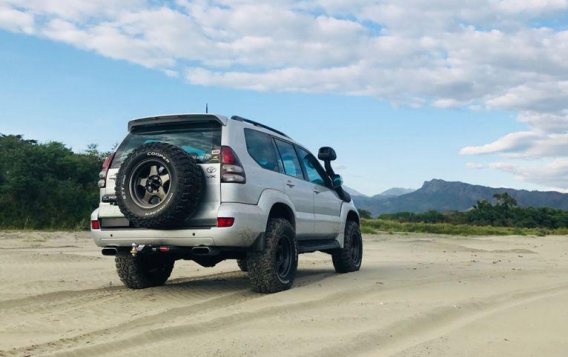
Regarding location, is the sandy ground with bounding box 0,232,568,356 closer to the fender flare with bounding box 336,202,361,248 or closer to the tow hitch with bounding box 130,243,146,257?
the tow hitch with bounding box 130,243,146,257

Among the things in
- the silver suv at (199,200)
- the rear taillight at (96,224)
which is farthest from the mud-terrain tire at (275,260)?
the rear taillight at (96,224)

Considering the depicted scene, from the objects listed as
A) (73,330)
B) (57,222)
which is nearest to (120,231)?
(73,330)

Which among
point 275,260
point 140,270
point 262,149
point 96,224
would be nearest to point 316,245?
point 275,260

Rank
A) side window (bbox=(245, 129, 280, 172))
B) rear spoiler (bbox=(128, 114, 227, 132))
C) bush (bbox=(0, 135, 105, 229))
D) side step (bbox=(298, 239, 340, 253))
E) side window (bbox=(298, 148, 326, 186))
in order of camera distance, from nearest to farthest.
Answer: rear spoiler (bbox=(128, 114, 227, 132)) < side window (bbox=(245, 129, 280, 172)) < side step (bbox=(298, 239, 340, 253)) < side window (bbox=(298, 148, 326, 186)) < bush (bbox=(0, 135, 105, 229))

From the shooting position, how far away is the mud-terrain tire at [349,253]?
9258 mm

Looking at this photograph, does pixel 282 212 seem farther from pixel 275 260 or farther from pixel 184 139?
pixel 184 139

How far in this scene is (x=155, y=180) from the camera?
248 inches

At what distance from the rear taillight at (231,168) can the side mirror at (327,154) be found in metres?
2.94

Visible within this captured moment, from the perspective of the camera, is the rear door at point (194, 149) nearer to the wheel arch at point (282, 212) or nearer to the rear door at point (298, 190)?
the wheel arch at point (282, 212)

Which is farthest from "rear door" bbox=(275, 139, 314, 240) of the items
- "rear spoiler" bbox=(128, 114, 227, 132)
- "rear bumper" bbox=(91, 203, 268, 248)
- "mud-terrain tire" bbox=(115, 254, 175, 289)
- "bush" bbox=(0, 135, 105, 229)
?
"bush" bbox=(0, 135, 105, 229)

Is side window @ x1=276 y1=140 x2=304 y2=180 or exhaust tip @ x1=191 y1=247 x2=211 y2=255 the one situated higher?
side window @ x1=276 y1=140 x2=304 y2=180

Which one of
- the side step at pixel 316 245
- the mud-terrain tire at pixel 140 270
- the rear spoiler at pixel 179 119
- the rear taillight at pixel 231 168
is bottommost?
the mud-terrain tire at pixel 140 270

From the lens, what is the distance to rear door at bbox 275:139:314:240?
766 cm

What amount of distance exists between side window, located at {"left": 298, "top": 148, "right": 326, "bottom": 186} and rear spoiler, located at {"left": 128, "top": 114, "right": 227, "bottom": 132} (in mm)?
2082
